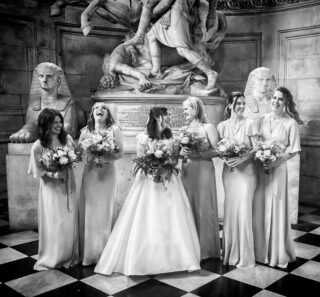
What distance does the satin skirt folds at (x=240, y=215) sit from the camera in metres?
3.97

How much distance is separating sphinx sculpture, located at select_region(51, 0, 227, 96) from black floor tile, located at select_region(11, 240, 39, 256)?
251cm

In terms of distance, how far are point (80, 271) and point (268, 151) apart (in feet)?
6.86

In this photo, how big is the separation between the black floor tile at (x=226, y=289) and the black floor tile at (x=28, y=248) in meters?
1.98

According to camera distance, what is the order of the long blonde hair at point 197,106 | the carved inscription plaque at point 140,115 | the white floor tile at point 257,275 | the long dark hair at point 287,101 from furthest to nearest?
1. the carved inscription plaque at point 140,115
2. the long dark hair at point 287,101
3. the long blonde hair at point 197,106
4. the white floor tile at point 257,275

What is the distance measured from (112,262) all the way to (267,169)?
1.71 meters

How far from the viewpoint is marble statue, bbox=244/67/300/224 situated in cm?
567

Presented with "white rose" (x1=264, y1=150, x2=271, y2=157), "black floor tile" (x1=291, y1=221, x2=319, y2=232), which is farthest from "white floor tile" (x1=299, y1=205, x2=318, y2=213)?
"white rose" (x1=264, y1=150, x2=271, y2=157)

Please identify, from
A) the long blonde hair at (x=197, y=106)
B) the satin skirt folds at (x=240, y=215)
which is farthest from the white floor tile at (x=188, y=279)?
the long blonde hair at (x=197, y=106)

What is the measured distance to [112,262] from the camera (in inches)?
149

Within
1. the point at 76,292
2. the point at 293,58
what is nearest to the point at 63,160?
the point at 76,292

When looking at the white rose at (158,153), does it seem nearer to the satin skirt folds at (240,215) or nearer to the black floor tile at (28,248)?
the satin skirt folds at (240,215)

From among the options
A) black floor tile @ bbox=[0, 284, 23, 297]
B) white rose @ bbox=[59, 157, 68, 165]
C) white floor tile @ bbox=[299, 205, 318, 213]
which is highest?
white rose @ bbox=[59, 157, 68, 165]

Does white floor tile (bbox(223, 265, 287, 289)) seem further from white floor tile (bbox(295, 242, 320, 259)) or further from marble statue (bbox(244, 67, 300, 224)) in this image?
marble statue (bbox(244, 67, 300, 224))

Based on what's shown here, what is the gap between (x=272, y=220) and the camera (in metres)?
4.09
